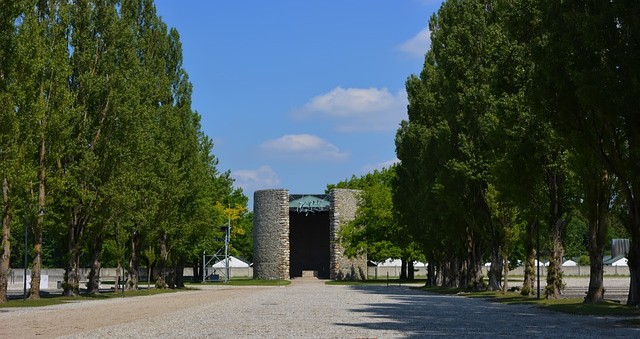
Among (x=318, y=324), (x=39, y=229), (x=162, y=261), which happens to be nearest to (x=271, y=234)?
(x=162, y=261)

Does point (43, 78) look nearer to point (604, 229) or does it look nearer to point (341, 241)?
point (604, 229)

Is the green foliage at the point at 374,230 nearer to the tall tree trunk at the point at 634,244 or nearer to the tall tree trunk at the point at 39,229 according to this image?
the tall tree trunk at the point at 39,229

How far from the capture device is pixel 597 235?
3195 centimetres

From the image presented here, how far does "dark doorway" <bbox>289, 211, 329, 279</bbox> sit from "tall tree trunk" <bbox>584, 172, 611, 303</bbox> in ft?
280

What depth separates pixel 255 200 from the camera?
108 m

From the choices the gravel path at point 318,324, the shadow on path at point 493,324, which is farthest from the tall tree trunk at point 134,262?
the shadow on path at point 493,324

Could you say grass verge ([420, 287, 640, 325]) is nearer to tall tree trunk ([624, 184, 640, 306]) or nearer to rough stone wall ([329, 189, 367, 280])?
tall tree trunk ([624, 184, 640, 306])

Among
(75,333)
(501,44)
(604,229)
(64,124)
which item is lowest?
(75,333)

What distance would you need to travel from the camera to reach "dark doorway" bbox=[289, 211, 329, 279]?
4616 inches

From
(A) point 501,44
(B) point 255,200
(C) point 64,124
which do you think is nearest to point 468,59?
(A) point 501,44

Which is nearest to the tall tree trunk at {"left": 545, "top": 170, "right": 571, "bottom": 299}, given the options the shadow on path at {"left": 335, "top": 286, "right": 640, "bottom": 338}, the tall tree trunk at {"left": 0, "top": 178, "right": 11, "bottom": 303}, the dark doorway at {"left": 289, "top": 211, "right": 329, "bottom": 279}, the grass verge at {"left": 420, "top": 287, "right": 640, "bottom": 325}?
the grass verge at {"left": 420, "top": 287, "right": 640, "bottom": 325}

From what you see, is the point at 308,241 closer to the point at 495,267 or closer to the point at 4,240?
the point at 495,267

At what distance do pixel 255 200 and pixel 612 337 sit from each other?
298 feet

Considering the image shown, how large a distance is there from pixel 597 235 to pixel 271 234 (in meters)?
74.2
